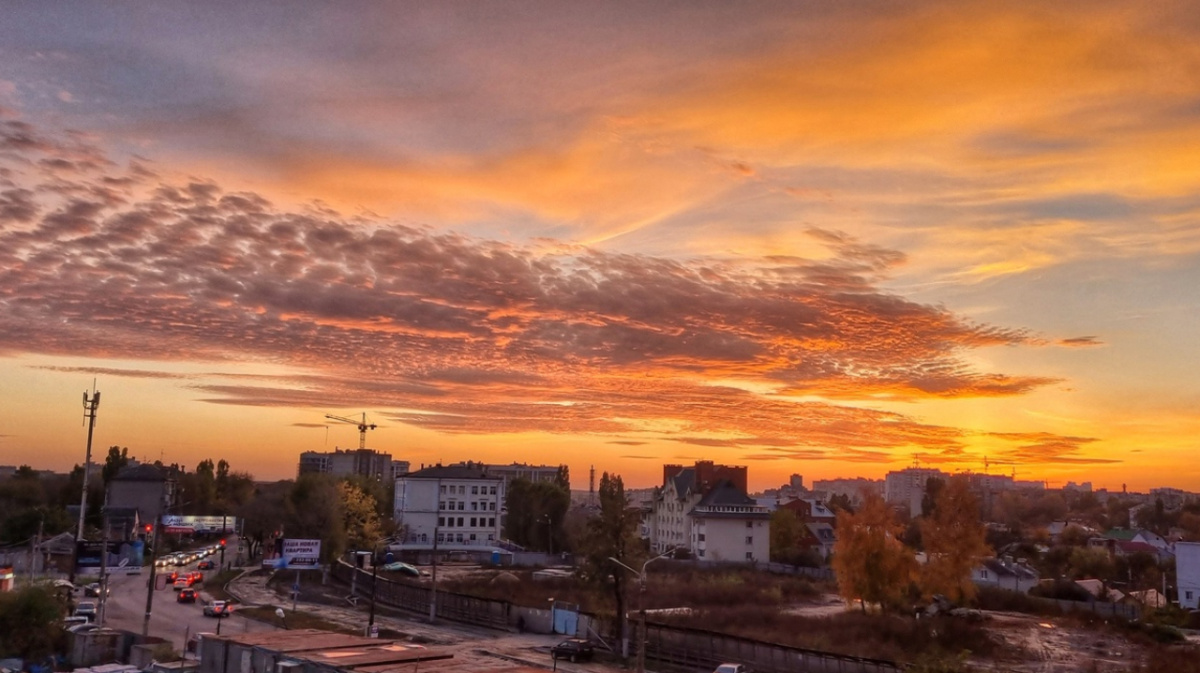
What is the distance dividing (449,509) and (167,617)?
211ft

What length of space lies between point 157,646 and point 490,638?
20829 mm

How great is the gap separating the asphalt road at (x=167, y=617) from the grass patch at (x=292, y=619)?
3.03 feet

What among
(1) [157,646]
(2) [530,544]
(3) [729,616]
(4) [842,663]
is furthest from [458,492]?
(4) [842,663]

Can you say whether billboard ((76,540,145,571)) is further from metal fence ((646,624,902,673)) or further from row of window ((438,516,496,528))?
metal fence ((646,624,902,673))

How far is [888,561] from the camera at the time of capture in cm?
7156

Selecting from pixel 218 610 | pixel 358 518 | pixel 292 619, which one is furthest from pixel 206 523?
pixel 292 619

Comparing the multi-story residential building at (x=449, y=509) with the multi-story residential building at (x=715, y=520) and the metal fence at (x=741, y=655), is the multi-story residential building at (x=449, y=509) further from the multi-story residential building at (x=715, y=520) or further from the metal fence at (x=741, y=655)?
the metal fence at (x=741, y=655)

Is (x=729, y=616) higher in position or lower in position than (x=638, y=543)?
lower

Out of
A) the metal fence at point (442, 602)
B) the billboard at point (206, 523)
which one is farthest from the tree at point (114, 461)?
the metal fence at point (442, 602)

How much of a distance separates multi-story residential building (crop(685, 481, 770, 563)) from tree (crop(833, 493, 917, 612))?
41.8 m

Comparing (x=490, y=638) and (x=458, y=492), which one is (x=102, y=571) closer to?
(x=490, y=638)

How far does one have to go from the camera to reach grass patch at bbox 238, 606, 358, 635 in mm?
A: 60216

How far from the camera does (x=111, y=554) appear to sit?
80.5m

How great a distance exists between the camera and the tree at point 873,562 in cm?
7119
